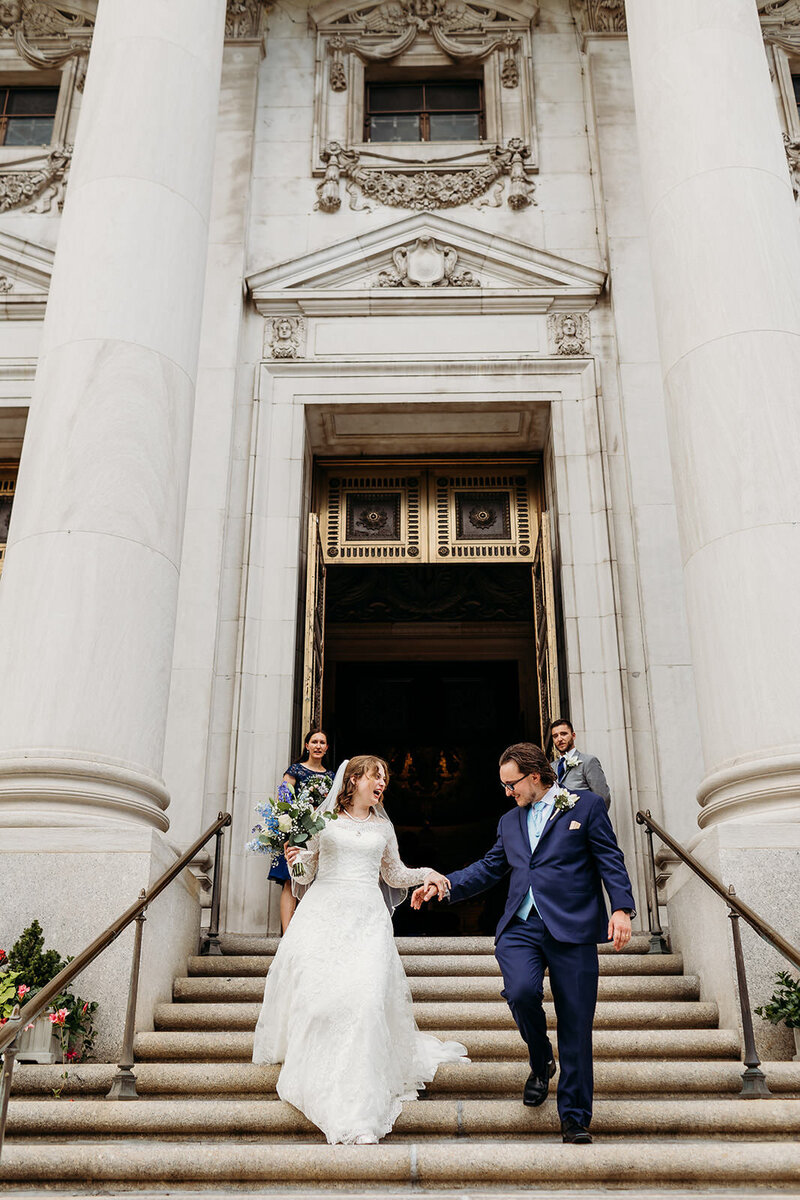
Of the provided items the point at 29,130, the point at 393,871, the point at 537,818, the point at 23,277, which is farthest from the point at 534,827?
the point at 29,130

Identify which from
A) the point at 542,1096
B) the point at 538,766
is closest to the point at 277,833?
the point at 538,766

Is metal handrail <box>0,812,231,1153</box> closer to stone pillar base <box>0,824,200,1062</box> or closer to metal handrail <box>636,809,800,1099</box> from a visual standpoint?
stone pillar base <box>0,824,200,1062</box>

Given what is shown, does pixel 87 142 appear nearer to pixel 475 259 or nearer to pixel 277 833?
pixel 475 259

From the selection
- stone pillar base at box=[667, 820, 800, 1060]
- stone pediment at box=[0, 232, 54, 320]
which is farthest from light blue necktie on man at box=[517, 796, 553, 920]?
stone pediment at box=[0, 232, 54, 320]

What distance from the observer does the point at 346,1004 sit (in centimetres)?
542

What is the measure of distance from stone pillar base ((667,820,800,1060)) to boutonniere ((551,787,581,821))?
1.87 metres

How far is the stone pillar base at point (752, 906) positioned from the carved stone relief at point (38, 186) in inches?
415

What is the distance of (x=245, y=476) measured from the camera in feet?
38.7

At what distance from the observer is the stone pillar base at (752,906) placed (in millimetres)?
6383

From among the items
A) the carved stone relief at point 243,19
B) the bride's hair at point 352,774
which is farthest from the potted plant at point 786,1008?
the carved stone relief at point 243,19

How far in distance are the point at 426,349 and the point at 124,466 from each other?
5175 mm

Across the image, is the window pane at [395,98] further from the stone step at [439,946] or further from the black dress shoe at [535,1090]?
the black dress shoe at [535,1090]

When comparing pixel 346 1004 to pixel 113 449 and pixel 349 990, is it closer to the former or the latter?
pixel 349 990

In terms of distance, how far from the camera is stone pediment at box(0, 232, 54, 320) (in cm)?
1261
